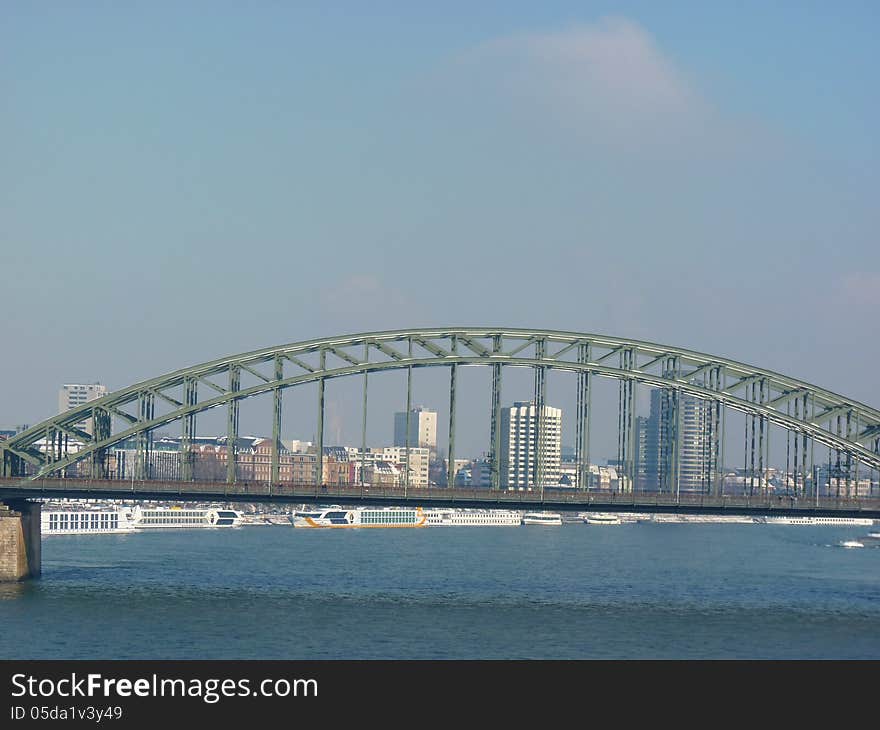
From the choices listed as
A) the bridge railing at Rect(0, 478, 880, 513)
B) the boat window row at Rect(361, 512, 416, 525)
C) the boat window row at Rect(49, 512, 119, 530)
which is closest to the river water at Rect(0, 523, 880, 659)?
the bridge railing at Rect(0, 478, 880, 513)

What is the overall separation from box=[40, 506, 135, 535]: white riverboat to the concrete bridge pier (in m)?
62.8

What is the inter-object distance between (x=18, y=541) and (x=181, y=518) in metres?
83.4

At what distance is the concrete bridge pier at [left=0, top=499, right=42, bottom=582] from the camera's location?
8362 cm

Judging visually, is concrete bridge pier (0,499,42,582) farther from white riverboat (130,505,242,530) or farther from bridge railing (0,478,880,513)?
white riverboat (130,505,242,530)

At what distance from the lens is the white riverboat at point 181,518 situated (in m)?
160

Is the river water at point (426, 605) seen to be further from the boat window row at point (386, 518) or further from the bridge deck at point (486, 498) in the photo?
the boat window row at point (386, 518)

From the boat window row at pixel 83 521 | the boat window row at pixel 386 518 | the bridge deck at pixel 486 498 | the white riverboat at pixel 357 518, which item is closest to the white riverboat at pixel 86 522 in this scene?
the boat window row at pixel 83 521

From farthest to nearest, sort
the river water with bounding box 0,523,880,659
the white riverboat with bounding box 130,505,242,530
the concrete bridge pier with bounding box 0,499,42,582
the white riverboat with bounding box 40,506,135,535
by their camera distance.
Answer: the white riverboat with bounding box 130,505,242,530
the white riverboat with bounding box 40,506,135,535
the concrete bridge pier with bounding box 0,499,42,582
the river water with bounding box 0,523,880,659

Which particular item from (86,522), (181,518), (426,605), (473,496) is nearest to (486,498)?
(473,496)

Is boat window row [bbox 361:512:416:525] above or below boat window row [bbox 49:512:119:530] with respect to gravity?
below
